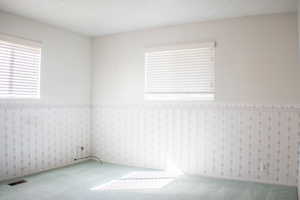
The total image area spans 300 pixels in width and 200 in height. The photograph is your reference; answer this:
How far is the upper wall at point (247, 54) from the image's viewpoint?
3955 millimetres

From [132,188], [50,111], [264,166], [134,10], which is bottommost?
[132,188]

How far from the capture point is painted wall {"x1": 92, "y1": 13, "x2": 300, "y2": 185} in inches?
156

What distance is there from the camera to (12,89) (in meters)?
4.12

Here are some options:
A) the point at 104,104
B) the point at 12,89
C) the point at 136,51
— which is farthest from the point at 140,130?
the point at 12,89

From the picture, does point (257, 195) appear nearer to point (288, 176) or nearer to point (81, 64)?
point (288, 176)

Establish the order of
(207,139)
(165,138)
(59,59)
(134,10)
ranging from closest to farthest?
(134,10) < (207,139) < (165,138) < (59,59)

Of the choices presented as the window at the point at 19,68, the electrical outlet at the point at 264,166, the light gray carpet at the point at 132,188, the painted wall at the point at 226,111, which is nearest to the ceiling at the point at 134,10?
the painted wall at the point at 226,111

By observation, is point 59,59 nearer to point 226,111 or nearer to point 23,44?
point 23,44

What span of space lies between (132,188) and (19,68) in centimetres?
250

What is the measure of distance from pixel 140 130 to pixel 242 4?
2.67 meters

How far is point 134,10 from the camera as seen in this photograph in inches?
156

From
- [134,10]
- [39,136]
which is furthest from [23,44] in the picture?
[134,10]

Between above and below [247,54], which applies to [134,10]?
above

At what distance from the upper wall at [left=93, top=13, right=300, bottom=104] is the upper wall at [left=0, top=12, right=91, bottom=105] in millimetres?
1054
